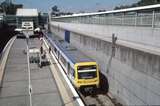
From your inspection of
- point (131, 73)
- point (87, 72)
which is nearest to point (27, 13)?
point (87, 72)

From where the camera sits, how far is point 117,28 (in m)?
25.5

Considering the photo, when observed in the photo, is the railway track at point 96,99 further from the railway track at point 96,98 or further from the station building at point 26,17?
the station building at point 26,17

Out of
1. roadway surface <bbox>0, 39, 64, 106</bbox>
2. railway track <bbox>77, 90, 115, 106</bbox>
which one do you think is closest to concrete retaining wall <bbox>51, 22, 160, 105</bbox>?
railway track <bbox>77, 90, 115, 106</bbox>

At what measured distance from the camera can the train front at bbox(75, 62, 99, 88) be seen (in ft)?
59.5

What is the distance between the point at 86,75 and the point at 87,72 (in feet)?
0.75

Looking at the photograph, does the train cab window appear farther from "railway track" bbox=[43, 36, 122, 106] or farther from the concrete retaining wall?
the concrete retaining wall

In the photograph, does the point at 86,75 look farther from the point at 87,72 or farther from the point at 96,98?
the point at 96,98

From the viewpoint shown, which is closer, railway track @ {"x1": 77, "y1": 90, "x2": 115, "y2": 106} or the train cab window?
railway track @ {"x1": 77, "y1": 90, "x2": 115, "y2": 106}

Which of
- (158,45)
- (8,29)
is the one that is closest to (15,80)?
(158,45)

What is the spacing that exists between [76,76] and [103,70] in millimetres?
3837

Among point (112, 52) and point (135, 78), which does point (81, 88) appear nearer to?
point (112, 52)

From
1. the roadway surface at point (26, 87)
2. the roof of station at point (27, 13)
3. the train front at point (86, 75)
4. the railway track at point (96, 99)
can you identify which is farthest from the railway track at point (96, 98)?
the roof of station at point (27, 13)

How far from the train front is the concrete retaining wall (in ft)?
4.57

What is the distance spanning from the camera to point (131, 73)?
1562cm
